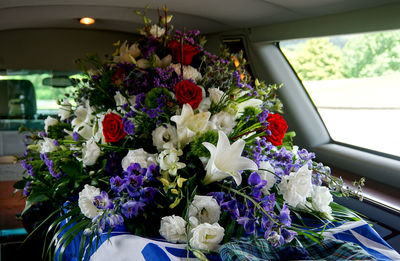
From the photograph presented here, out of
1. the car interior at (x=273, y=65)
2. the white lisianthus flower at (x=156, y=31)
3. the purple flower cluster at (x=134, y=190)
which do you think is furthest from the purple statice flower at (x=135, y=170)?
the car interior at (x=273, y=65)

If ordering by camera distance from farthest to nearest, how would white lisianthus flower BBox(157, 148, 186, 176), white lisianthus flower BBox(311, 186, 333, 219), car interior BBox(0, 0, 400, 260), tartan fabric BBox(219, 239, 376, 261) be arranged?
car interior BBox(0, 0, 400, 260)
white lisianthus flower BBox(311, 186, 333, 219)
white lisianthus flower BBox(157, 148, 186, 176)
tartan fabric BBox(219, 239, 376, 261)

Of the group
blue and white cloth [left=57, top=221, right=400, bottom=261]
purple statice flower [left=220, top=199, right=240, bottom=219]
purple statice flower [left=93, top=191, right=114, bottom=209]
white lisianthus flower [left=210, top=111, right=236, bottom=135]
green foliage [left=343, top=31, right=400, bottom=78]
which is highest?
green foliage [left=343, top=31, right=400, bottom=78]

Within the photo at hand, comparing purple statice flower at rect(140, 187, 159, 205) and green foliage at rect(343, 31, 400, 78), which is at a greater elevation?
green foliage at rect(343, 31, 400, 78)

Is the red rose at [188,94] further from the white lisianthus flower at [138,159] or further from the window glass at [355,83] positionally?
the window glass at [355,83]

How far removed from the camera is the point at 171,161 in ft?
3.54

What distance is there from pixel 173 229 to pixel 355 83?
1993 millimetres

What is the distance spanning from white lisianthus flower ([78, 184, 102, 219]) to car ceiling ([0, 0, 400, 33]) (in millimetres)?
1552

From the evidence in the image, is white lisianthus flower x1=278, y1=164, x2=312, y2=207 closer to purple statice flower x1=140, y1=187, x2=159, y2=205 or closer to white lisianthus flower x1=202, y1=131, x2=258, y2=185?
white lisianthus flower x1=202, y1=131, x2=258, y2=185

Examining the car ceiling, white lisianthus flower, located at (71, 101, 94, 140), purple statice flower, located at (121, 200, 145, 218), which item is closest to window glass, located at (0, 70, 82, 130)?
the car ceiling

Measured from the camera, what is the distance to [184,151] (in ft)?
3.87

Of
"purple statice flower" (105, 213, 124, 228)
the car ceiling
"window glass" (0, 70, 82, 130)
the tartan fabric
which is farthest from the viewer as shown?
"window glass" (0, 70, 82, 130)

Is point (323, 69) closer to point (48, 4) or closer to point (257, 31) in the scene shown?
point (257, 31)

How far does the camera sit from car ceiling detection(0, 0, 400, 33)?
7.13 feet

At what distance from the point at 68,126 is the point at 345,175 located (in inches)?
68.4
